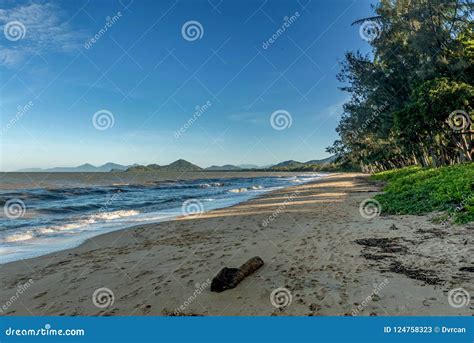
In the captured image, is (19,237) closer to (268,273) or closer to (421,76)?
(268,273)

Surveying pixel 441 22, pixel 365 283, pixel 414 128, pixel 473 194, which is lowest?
pixel 365 283

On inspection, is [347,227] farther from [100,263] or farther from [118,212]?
[118,212]

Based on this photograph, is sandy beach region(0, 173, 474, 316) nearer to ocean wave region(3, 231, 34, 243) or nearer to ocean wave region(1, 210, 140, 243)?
ocean wave region(3, 231, 34, 243)

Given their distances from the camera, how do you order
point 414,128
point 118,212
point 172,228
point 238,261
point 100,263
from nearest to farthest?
point 238,261, point 100,263, point 172,228, point 118,212, point 414,128

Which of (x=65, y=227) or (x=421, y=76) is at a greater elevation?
(x=421, y=76)

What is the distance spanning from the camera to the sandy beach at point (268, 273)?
16.2 ft

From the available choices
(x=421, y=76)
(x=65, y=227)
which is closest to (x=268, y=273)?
(x=65, y=227)

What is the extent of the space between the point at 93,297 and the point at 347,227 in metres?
8.40

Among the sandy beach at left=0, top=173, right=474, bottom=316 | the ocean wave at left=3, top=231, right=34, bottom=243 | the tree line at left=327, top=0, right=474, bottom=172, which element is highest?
the tree line at left=327, top=0, right=474, bottom=172

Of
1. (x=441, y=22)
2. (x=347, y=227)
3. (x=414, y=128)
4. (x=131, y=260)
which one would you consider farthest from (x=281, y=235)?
(x=441, y=22)

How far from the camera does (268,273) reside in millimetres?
6457

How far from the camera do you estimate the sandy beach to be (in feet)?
16.2

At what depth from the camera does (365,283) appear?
554 centimetres

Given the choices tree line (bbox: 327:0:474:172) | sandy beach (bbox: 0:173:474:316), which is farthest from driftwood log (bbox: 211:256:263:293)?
tree line (bbox: 327:0:474:172)
